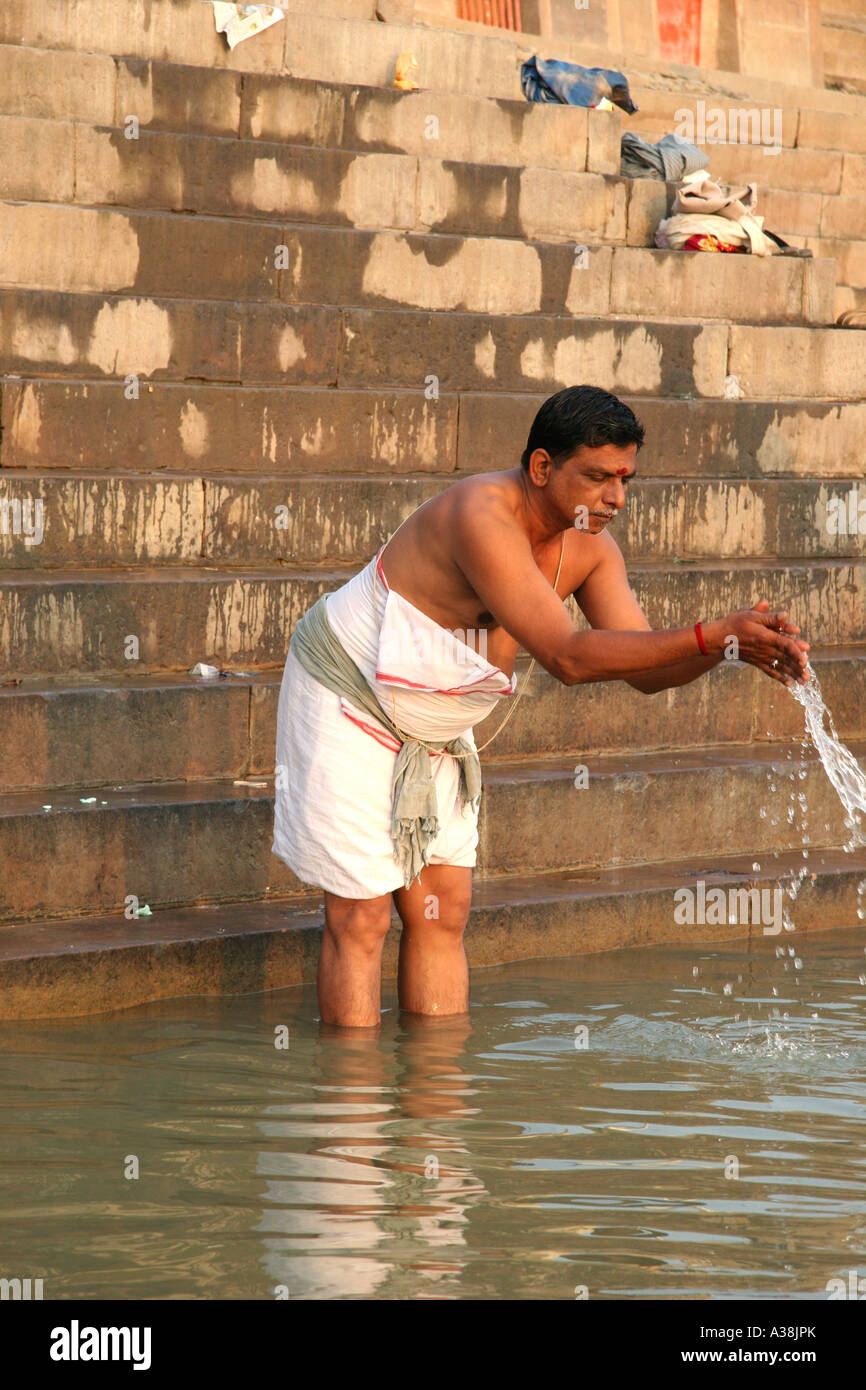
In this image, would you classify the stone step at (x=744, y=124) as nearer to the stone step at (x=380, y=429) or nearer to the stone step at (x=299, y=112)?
the stone step at (x=299, y=112)

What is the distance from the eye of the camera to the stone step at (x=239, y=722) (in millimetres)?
5379

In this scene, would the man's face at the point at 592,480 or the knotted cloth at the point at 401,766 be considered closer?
the man's face at the point at 592,480

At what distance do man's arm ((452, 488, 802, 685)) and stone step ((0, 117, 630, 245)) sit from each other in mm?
4183

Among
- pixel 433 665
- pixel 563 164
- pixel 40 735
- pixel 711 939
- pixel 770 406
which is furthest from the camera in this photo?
pixel 563 164

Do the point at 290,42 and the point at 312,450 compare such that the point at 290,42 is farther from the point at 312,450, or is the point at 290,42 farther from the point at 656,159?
the point at 312,450

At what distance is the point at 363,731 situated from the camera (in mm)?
4348

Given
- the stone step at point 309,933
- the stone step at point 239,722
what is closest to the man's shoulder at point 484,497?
the stone step at point 309,933

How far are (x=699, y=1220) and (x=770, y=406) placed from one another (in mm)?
5674

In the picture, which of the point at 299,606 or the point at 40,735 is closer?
the point at 40,735

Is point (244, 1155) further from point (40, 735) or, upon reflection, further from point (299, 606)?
point (299, 606)

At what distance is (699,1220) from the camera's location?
11.3 ft

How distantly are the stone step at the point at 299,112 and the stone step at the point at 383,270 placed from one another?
0.68 meters

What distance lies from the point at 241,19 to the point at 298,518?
10.4 feet

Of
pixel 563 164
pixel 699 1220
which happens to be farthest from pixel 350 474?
pixel 699 1220
